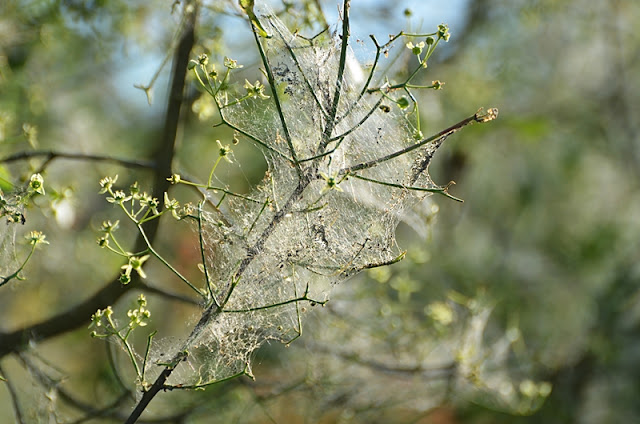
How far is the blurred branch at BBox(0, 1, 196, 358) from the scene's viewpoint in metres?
1.33

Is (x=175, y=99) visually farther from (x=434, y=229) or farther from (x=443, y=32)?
(x=434, y=229)

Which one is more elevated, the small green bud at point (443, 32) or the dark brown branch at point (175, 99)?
the dark brown branch at point (175, 99)

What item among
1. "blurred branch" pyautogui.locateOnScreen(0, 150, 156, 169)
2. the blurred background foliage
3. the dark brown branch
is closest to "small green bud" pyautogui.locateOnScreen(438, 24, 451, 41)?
the blurred background foliage

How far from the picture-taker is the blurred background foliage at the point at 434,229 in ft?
6.31

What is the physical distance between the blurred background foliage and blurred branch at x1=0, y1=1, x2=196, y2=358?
0.16 ft

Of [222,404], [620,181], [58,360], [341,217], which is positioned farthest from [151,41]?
[620,181]

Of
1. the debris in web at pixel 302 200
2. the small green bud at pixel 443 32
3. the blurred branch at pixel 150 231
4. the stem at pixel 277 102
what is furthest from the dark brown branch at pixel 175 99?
the small green bud at pixel 443 32

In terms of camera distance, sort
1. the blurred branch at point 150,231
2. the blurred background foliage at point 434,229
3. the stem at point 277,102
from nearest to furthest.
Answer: the stem at point 277,102 < the blurred branch at point 150,231 < the blurred background foliage at point 434,229

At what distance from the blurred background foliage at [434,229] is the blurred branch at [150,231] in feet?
0.16

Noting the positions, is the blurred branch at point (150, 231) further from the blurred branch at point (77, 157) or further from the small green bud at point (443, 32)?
the small green bud at point (443, 32)

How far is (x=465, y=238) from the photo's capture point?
5.62 meters

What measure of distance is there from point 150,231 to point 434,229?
3157mm

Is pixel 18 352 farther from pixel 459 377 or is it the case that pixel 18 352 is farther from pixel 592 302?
pixel 592 302

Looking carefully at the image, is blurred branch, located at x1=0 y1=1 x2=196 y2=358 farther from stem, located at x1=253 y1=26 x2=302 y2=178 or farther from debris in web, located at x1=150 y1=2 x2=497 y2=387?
stem, located at x1=253 y1=26 x2=302 y2=178
